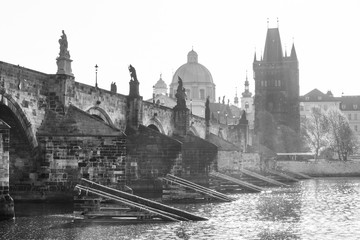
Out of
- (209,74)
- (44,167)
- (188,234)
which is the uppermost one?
(209,74)

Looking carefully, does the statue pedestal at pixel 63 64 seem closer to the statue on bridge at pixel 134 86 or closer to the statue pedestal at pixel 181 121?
the statue on bridge at pixel 134 86

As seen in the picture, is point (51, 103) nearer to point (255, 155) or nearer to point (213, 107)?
point (255, 155)

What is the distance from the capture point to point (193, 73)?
13588 cm

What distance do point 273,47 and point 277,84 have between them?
7.78 m

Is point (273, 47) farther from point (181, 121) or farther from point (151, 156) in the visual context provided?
point (151, 156)

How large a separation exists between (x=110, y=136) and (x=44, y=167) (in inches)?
134

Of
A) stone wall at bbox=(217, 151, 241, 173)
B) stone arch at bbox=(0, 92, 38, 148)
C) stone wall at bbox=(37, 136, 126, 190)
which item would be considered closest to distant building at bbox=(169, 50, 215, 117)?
stone wall at bbox=(217, 151, 241, 173)

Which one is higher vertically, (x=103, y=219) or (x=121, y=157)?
(x=121, y=157)

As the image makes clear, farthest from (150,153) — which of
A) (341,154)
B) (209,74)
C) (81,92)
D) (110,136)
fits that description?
(209,74)

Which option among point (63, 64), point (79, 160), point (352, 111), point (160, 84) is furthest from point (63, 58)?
point (352, 111)

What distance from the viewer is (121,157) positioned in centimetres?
3120

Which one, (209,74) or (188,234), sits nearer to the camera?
(188,234)

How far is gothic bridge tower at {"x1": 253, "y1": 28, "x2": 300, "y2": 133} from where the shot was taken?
404 feet

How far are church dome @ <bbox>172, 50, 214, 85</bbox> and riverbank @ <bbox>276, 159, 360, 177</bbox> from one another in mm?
52253
